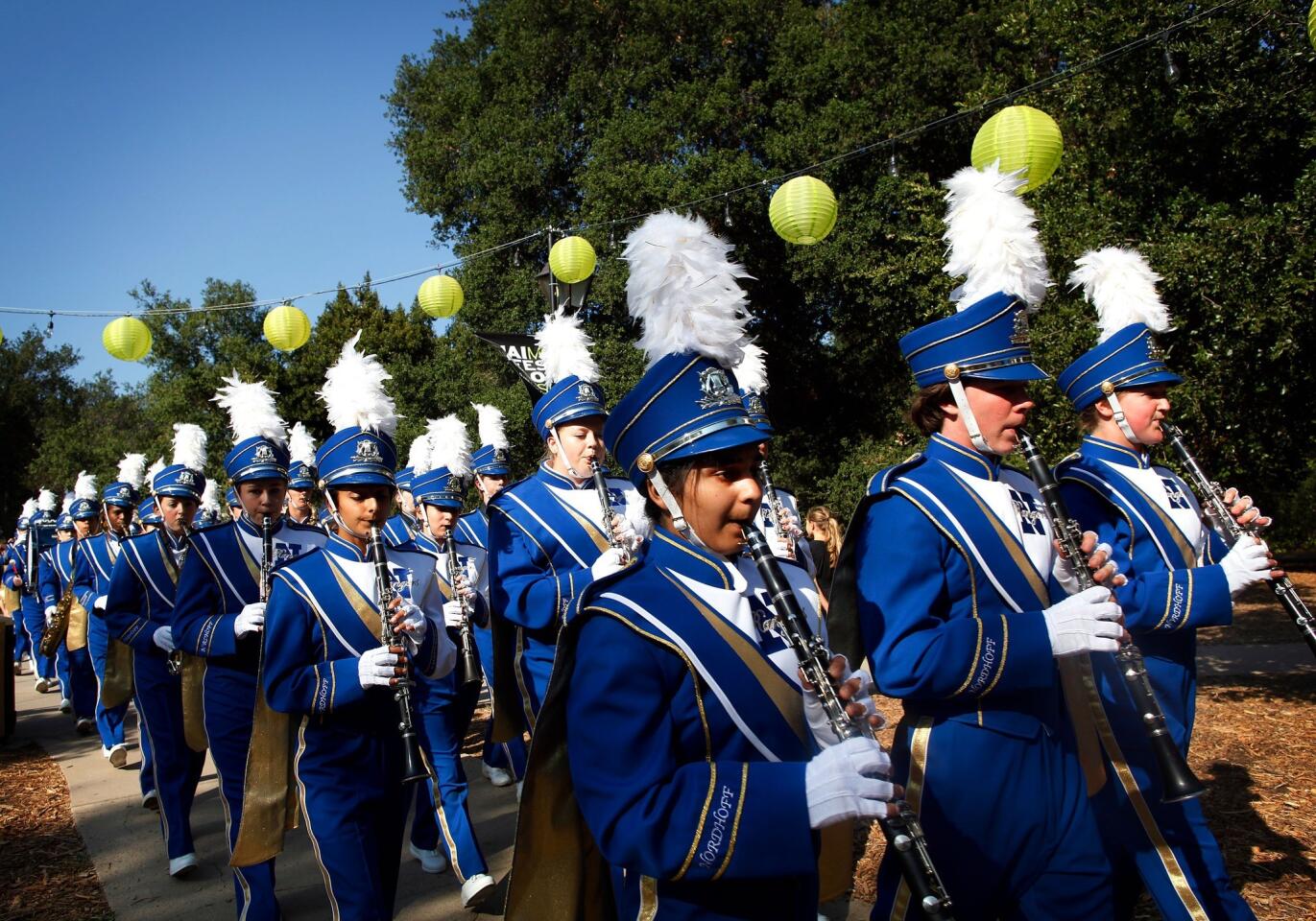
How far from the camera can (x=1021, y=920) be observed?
291cm

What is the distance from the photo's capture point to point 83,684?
11734 mm

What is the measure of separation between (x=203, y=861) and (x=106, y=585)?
4300 mm

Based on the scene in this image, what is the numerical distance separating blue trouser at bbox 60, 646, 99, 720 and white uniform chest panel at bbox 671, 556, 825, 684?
11319 mm

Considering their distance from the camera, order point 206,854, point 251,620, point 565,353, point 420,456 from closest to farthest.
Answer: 1. point 251,620
2. point 565,353
3. point 206,854
4. point 420,456

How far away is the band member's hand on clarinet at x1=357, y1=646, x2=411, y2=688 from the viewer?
3.88m

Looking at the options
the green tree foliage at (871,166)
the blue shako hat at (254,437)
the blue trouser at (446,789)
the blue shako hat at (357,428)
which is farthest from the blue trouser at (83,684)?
the green tree foliage at (871,166)

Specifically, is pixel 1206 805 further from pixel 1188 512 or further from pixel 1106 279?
pixel 1106 279

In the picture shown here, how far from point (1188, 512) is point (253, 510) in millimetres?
4520

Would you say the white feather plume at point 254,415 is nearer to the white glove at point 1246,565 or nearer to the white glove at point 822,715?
the white glove at point 822,715

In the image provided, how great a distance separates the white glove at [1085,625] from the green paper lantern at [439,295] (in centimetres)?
1116

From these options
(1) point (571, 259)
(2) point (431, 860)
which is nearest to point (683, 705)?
(2) point (431, 860)

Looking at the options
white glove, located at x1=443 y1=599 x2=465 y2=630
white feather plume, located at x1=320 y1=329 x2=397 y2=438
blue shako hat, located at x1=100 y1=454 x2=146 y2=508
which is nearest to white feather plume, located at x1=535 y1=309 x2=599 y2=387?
white feather plume, located at x1=320 y1=329 x2=397 y2=438

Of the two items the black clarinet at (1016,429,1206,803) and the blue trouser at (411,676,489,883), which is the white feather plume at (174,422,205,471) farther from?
the black clarinet at (1016,429,1206,803)

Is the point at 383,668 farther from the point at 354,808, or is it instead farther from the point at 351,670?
the point at 354,808
